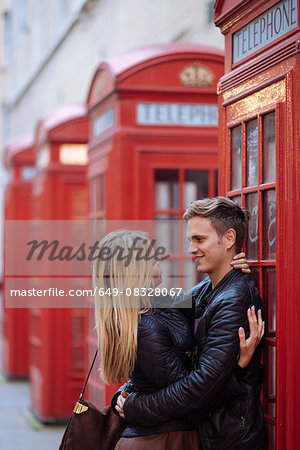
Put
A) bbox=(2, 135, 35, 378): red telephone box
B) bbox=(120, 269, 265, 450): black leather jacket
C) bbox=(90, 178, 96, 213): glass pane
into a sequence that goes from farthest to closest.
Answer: bbox=(2, 135, 35, 378): red telephone box < bbox=(90, 178, 96, 213): glass pane < bbox=(120, 269, 265, 450): black leather jacket

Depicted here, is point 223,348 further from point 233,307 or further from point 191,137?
point 191,137

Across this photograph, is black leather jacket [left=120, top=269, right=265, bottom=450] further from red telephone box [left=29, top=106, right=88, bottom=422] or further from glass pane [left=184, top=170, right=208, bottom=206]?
red telephone box [left=29, top=106, right=88, bottom=422]

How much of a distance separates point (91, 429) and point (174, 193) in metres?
2.93

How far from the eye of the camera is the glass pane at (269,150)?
325 cm

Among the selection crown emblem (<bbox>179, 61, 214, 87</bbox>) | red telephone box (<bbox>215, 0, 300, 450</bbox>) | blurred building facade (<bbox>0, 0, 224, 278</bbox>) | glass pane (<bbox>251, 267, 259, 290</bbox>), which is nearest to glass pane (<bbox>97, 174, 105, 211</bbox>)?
crown emblem (<bbox>179, 61, 214, 87</bbox>)

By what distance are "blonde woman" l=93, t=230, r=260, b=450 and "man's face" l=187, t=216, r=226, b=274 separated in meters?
0.18

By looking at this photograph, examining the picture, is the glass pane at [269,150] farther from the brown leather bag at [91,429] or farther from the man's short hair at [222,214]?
the brown leather bag at [91,429]

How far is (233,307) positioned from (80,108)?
5.77 metres

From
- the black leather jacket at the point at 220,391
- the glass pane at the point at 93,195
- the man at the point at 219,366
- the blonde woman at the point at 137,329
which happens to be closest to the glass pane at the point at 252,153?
the man at the point at 219,366

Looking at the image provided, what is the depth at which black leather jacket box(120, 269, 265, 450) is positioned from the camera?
2885 mm

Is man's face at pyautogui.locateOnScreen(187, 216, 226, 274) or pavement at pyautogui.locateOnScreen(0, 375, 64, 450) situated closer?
man's face at pyautogui.locateOnScreen(187, 216, 226, 274)

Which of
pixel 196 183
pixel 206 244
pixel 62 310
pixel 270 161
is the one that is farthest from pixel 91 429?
pixel 62 310

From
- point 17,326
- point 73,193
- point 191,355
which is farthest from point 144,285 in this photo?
point 17,326

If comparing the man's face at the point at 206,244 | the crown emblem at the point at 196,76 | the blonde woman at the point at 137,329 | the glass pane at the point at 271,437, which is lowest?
the glass pane at the point at 271,437
